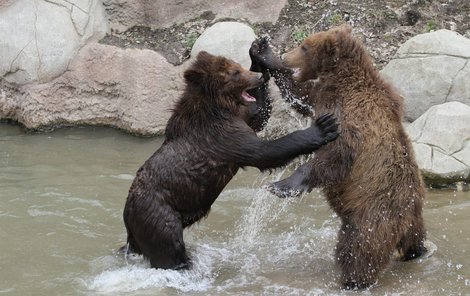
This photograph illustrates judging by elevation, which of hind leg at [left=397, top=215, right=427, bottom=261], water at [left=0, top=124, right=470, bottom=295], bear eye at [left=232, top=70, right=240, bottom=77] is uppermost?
bear eye at [left=232, top=70, right=240, bottom=77]

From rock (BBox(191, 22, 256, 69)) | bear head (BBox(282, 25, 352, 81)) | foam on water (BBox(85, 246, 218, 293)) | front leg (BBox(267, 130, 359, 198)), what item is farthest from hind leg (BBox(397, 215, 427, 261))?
rock (BBox(191, 22, 256, 69))

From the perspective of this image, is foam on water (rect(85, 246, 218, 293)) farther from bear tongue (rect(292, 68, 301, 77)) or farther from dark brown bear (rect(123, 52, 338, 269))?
bear tongue (rect(292, 68, 301, 77))

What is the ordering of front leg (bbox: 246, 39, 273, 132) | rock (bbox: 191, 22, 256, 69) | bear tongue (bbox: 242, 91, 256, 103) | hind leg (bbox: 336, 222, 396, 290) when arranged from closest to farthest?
hind leg (bbox: 336, 222, 396, 290) → bear tongue (bbox: 242, 91, 256, 103) → front leg (bbox: 246, 39, 273, 132) → rock (bbox: 191, 22, 256, 69)

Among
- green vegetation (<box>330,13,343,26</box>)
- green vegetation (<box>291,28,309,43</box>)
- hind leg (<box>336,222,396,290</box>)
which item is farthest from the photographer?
green vegetation (<box>330,13,343,26</box>)

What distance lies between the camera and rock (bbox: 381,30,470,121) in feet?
31.0

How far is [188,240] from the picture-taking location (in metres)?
7.47

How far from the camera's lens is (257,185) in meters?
8.88

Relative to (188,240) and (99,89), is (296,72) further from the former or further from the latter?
(99,89)

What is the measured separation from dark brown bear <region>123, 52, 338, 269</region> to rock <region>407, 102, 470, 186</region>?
2.73m

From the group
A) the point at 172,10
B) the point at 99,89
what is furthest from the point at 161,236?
the point at 172,10

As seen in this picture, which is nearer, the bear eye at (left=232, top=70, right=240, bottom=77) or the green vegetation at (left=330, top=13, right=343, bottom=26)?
the bear eye at (left=232, top=70, right=240, bottom=77)

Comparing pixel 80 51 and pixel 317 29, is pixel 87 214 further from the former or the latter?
pixel 317 29

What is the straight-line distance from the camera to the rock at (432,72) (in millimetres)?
9438

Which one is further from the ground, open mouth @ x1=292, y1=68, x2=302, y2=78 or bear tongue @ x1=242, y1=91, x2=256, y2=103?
open mouth @ x1=292, y1=68, x2=302, y2=78
